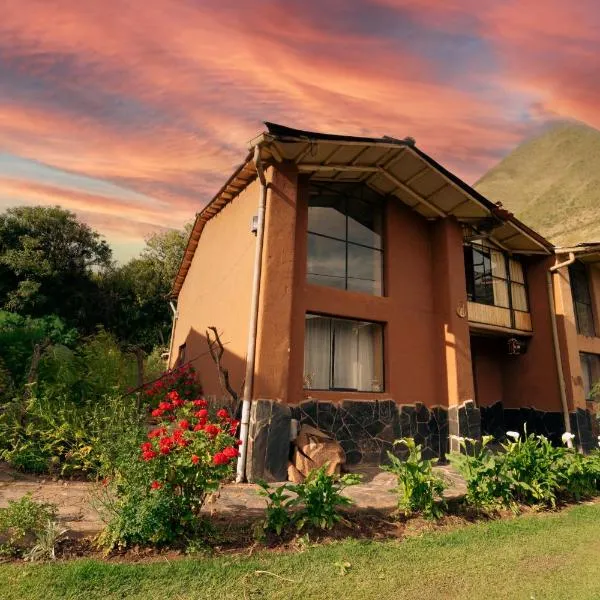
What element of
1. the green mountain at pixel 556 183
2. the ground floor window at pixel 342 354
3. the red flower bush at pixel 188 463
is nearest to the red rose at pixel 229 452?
the red flower bush at pixel 188 463

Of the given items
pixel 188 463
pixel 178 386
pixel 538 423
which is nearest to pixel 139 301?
pixel 178 386

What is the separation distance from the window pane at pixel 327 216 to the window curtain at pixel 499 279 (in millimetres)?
5841

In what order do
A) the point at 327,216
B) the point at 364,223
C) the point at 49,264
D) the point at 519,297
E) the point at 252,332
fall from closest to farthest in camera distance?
1. the point at 252,332
2. the point at 327,216
3. the point at 364,223
4. the point at 519,297
5. the point at 49,264

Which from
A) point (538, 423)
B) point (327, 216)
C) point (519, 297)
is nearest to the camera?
point (327, 216)

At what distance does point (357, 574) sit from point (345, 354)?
18.8 feet

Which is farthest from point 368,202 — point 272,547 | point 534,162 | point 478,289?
point 534,162

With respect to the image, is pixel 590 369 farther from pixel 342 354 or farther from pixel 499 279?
pixel 342 354

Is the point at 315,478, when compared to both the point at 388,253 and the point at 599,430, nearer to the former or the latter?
the point at 388,253

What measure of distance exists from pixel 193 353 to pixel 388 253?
6831 millimetres

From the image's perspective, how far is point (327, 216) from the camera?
10.6m

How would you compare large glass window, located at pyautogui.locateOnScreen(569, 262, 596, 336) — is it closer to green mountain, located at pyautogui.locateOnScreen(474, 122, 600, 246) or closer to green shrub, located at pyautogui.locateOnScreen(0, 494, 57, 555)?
green shrub, located at pyautogui.locateOnScreen(0, 494, 57, 555)

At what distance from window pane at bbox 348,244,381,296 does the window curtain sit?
4.74 m

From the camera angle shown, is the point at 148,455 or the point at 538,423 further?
the point at 538,423

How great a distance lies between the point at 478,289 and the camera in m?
13.2
